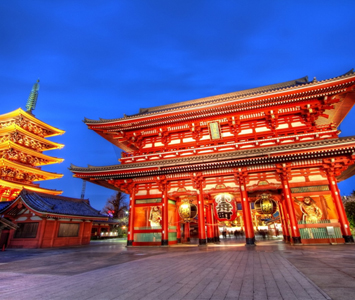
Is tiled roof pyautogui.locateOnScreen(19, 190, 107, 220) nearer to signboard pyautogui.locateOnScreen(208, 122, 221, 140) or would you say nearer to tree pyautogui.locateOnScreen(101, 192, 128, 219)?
signboard pyautogui.locateOnScreen(208, 122, 221, 140)

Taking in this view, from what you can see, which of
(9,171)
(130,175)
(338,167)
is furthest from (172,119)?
(9,171)

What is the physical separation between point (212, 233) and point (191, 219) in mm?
3745

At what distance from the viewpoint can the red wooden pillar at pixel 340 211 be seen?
41.9 ft

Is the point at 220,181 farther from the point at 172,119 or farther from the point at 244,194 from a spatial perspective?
the point at 172,119

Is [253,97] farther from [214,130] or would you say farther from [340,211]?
[340,211]

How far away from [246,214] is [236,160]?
4.11 meters

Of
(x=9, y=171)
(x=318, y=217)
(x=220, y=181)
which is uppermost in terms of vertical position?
(x=9, y=171)

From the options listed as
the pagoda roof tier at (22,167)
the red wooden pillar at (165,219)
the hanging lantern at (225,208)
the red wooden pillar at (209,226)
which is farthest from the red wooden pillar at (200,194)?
the pagoda roof tier at (22,167)

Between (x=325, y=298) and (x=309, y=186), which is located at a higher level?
(x=309, y=186)

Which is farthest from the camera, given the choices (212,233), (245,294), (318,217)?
(212,233)

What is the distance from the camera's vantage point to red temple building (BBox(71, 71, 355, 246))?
13836 millimetres

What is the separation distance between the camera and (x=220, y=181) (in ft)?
53.8

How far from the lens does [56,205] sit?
21.0 m

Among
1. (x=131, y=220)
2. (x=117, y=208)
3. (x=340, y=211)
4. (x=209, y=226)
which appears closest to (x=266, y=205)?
(x=340, y=211)
